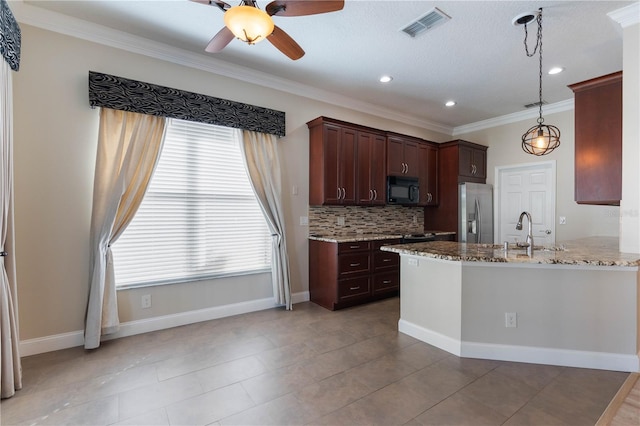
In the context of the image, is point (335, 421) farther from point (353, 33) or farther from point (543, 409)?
point (353, 33)

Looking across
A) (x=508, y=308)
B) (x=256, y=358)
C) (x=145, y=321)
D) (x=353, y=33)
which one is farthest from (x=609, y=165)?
(x=145, y=321)

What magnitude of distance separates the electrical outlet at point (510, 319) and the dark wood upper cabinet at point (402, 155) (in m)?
2.69

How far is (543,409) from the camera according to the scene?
1889 mm

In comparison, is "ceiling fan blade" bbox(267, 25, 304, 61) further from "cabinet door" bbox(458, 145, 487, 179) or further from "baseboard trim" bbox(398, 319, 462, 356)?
"cabinet door" bbox(458, 145, 487, 179)

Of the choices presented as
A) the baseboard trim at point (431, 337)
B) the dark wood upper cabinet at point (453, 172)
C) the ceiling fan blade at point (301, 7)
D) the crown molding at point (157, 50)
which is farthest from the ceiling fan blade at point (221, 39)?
the dark wood upper cabinet at point (453, 172)

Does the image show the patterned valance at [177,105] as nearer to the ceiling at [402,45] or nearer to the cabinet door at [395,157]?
the ceiling at [402,45]

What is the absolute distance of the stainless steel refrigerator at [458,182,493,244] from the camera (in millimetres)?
5262

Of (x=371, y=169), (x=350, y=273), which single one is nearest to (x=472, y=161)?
(x=371, y=169)

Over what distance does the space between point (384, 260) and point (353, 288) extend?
656mm

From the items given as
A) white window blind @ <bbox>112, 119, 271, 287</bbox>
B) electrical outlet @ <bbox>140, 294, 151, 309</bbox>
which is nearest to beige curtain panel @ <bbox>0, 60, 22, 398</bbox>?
white window blind @ <bbox>112, 119, 271, 287</bbox>

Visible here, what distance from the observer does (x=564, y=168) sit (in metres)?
4.76

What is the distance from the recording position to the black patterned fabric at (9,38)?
208 cm

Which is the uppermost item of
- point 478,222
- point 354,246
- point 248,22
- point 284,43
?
point 284,43

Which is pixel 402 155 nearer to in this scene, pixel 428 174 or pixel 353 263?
pixel 428 174
